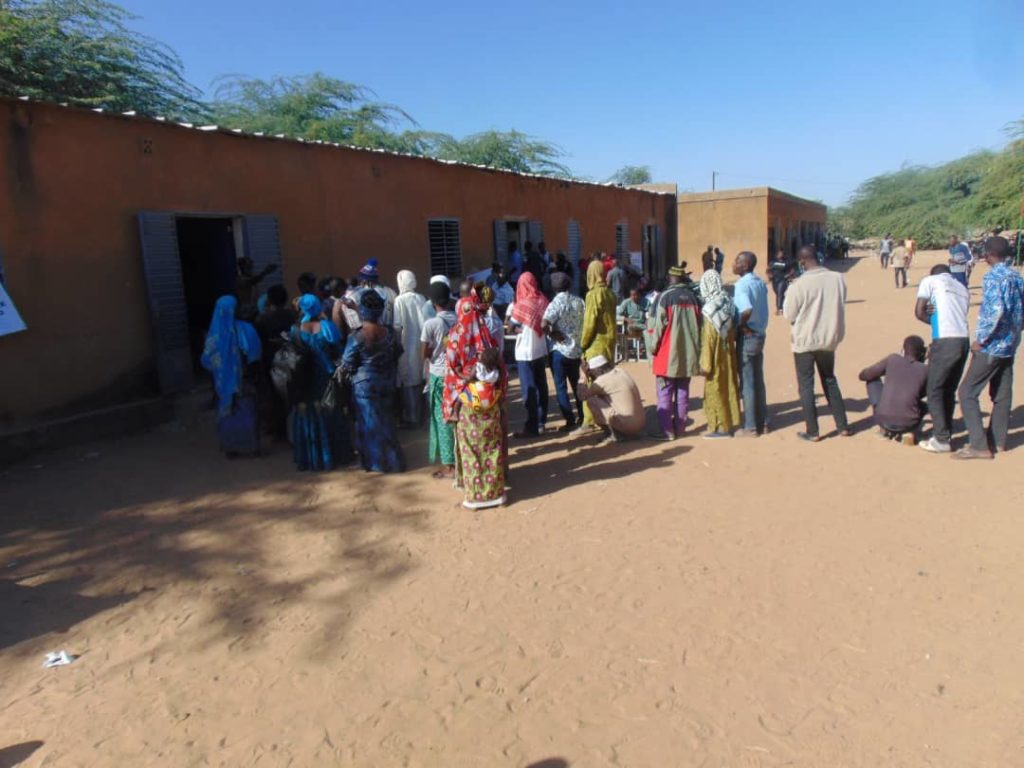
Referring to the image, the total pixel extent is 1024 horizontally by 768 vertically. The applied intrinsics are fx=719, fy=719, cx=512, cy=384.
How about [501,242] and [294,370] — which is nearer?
[294,370]

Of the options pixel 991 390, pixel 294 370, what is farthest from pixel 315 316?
pixel 991 390

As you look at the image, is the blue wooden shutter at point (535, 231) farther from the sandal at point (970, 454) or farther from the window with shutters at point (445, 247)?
the sandal at point (970, 454)

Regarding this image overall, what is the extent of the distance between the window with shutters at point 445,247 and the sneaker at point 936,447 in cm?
758

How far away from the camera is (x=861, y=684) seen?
2924 millimetres

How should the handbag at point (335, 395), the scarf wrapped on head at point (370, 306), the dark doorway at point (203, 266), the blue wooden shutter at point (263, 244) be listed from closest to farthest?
the scarf wrapped on head at point (370, 306) → the handbag at point (335, 395) → the blue wooden shutter at point (263, 244) → the dark doorway at point (203, 266)

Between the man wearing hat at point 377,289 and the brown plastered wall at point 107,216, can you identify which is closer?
→ the brown plastered wall at point 107,216

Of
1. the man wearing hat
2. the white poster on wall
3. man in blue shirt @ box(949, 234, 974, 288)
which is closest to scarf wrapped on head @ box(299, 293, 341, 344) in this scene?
the man wearing hat

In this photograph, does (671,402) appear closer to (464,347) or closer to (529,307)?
(529,307)

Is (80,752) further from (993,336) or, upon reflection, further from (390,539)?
(993,336)

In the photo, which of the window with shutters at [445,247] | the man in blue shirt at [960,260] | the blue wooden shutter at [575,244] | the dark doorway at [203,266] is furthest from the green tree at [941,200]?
the dark doorway at [203,266]

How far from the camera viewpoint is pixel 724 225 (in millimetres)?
23531

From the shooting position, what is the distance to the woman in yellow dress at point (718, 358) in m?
6.19

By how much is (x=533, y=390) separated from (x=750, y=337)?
1.95 meters

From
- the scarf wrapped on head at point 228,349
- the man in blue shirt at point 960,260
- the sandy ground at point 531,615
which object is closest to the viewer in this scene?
the sandy ground at point 531,615
